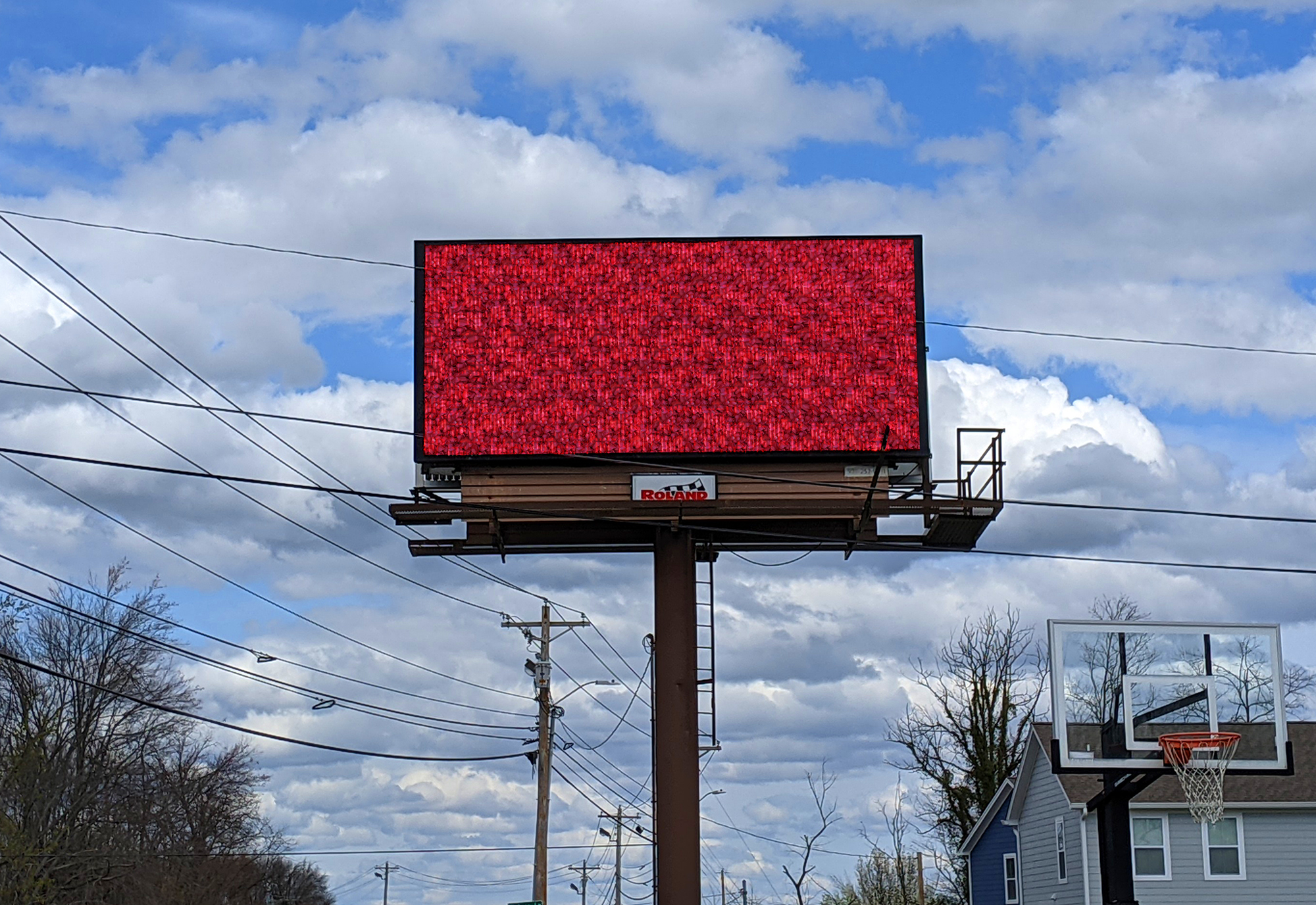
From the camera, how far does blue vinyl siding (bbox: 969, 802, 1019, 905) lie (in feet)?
139

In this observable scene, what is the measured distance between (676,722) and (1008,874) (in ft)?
61.8

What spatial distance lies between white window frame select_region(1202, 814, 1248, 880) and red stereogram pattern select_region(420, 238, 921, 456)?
44.3 feet

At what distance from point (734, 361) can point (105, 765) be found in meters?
36.6

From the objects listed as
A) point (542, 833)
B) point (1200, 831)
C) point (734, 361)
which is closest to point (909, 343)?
point (734, 361)

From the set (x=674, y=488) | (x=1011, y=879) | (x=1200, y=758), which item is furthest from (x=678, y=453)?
(x=1011, y=879)

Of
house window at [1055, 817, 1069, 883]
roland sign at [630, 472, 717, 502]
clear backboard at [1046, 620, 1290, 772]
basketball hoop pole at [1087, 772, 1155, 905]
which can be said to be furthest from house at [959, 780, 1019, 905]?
roland sign at [630, 472, 717, 502]

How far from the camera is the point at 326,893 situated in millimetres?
137000

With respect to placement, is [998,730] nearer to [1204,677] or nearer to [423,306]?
[1204,677]

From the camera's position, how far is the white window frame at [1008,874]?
41.2 metres

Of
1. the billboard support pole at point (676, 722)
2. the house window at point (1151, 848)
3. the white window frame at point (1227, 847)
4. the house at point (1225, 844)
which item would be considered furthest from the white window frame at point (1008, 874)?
the billboard support pole at point (676, 722)

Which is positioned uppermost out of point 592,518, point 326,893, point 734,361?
point 734,361

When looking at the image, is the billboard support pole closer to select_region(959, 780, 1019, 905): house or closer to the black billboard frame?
the black billboard frame

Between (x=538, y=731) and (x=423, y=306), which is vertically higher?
(x=423, y=306)

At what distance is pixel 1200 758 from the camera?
25.7 m
